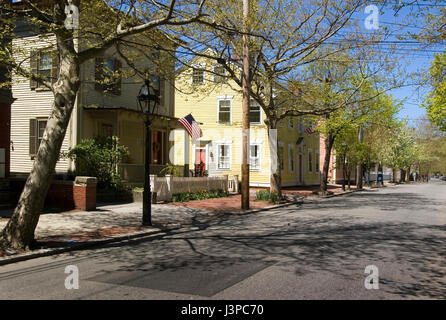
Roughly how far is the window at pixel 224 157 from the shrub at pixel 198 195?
7.96 meters

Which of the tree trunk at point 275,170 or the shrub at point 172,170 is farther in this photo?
the shrub at point 172,170

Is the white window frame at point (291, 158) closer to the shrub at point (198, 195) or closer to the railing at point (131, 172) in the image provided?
the shrub at point (198, 195)

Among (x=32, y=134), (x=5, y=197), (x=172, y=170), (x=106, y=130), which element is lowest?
(x=5, y=197)

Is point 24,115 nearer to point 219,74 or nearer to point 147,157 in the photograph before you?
point 219,74

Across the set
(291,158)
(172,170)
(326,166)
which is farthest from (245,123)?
(291,158)

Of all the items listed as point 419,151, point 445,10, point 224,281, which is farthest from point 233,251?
point 419,151

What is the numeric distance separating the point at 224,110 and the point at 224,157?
11.7 ft

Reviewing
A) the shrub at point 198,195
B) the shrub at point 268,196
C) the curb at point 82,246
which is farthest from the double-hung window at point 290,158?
the curb at point 82,246

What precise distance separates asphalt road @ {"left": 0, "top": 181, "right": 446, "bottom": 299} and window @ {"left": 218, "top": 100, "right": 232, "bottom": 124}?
65.8 ft

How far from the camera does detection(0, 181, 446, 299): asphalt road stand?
5617 millimetres

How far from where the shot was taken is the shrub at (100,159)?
659 inches

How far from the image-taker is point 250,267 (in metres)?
6.97

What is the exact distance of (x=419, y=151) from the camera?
70.2 metres
